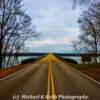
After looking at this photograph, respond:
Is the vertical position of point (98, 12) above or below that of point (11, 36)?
above

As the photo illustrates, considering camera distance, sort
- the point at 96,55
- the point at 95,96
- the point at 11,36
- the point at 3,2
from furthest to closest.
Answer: the point at 96,55 → the point at 11,36 → the point at 3,2 → the point at 95,96

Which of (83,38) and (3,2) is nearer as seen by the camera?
(3,2)

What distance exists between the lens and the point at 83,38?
6078 cm

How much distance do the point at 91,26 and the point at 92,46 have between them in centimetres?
674

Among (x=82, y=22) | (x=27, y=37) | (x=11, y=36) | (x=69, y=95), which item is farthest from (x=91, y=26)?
(x=69, y=95)

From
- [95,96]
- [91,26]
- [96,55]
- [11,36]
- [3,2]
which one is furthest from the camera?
[96,55]

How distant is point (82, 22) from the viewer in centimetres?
5672

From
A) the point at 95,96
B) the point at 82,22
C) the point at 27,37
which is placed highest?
the point at 82,22

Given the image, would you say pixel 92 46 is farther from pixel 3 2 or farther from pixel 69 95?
pixel 69 95

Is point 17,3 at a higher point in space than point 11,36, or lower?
higher

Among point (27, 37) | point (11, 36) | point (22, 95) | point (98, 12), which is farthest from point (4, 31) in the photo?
point (22, 95)

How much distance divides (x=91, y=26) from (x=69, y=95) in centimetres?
4338

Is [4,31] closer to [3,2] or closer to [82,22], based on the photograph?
[3,2]

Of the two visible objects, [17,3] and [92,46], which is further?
[92,46]
